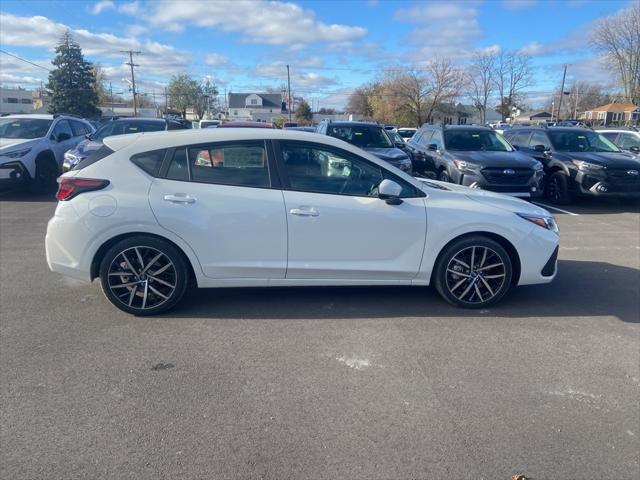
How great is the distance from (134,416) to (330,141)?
2845 mm

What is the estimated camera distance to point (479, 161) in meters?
9.77

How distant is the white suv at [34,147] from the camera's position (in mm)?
10211

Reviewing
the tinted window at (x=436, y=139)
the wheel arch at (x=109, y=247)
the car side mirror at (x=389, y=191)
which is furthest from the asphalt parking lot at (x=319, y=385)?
the tinted window at (x=436, y=139)

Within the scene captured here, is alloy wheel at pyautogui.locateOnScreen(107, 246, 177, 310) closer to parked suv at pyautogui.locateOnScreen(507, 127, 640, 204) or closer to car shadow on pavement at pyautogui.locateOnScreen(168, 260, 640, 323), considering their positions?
car shadow on pavement at pyautogui.locateOnScreen(168, 260, 640, 323)

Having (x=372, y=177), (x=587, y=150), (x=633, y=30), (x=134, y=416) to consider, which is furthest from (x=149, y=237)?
(x=633, y=30)

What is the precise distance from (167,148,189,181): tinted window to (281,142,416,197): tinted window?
883mm

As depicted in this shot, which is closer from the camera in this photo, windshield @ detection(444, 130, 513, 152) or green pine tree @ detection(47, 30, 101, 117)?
windshield @ detection(444, 130, 513, 152)

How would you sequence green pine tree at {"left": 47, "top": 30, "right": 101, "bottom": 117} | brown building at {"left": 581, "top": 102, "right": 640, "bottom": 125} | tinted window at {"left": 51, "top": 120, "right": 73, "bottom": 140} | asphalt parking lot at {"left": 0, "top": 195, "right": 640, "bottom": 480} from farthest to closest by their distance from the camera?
brown building at {"left": 581, "top": 102, "right": 640, "bottom": 125}, green pine tree at {"left": 47, "top": 30, "right": 101, "bottom": 117}, tinted window at {"left": 51, "top": 120, "right": 73, "bottom": 140}, asphalt parking lot at {"left": 0, "top": 195, "right": 640, "bottom": 480}

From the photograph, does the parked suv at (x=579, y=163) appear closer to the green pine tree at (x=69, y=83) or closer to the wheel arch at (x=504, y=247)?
the wheel arch at (x=504, y=247)

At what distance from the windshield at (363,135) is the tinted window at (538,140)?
145 inches

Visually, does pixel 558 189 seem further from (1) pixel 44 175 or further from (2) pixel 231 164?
(1) pixel 44 175

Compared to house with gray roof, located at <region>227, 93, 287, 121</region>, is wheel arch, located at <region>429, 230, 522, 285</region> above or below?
below

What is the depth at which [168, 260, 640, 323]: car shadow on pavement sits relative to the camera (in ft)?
15.1

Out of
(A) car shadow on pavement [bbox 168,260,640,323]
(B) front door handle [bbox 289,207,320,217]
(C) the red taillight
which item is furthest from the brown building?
(C) the red taillight
